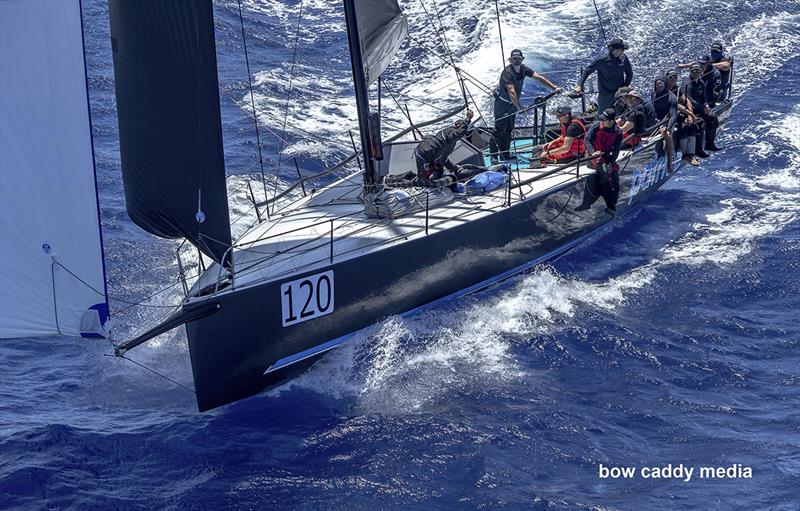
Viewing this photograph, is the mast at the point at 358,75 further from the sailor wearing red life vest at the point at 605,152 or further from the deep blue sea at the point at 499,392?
the sailor wearing red life vest at the point at 605,152

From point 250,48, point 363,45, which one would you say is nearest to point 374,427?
point 363,45

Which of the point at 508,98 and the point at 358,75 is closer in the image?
the point at 358,75

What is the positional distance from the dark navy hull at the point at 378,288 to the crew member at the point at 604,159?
0.68 ft

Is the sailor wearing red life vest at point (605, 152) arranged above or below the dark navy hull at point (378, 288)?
above

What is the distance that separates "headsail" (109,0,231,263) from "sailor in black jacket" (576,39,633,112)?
7406 millimetres

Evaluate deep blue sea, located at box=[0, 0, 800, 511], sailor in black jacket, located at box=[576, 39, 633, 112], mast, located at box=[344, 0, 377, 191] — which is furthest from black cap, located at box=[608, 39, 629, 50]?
mast, located at box=[344, 0, 377, 191]

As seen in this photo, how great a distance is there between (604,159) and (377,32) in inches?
148

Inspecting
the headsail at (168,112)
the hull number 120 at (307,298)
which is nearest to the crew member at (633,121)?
the hull number 120 at (307,298)

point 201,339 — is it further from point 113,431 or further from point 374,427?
point 374,427

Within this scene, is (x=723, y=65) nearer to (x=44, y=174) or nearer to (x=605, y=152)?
(x=605, y=152)

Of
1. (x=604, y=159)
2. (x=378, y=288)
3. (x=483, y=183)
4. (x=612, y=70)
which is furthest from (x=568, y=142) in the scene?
(x=378, y=288)

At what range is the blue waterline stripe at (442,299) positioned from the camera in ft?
39.4

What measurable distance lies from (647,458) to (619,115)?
755cm

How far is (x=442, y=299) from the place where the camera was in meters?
13.6
